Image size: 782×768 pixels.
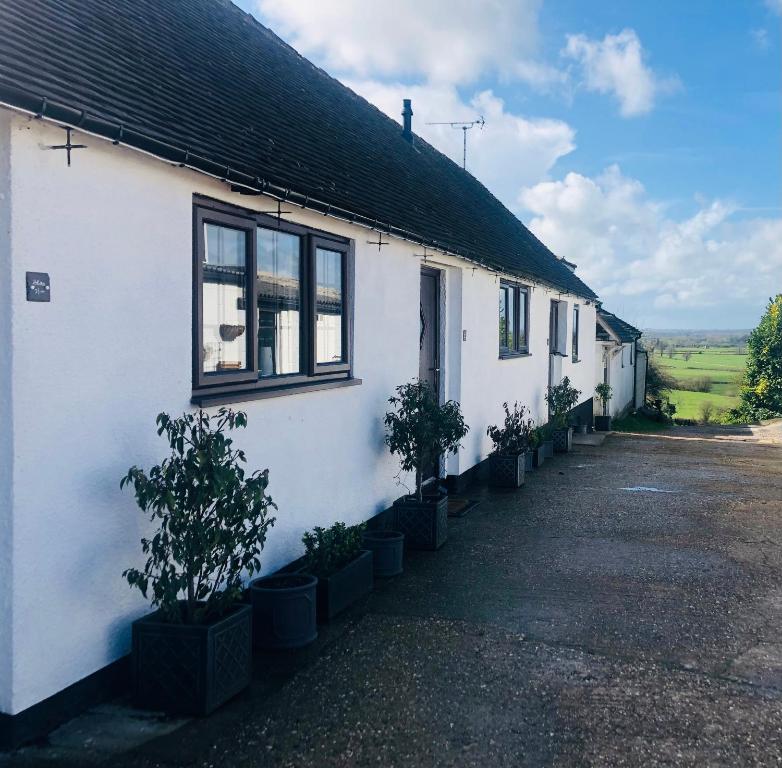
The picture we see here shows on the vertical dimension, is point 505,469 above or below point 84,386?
below

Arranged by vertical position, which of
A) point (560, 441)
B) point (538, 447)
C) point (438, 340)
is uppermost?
point (438, 340)

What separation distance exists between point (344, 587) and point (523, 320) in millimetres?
9758

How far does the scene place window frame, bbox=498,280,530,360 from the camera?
1347 cm

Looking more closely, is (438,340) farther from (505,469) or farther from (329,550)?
(329,550)

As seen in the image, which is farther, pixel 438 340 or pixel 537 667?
pixel 438 340

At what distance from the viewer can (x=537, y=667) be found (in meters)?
5.07

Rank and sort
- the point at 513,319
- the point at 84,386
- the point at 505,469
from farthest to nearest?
the point at 513,319, the point at 505,469, the point at 84,386

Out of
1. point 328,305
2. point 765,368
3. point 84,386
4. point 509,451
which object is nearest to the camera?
point 84,386

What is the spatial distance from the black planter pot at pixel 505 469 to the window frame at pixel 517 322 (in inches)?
86.1

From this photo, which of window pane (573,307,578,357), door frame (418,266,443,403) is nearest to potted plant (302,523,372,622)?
door frame (418,266,443,403)

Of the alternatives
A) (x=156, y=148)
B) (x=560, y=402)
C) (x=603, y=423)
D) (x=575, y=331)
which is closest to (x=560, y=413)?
(x=560, y=402)

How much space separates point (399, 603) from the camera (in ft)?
20.7

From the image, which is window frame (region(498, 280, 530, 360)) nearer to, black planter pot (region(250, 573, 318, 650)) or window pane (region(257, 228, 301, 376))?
window pane (region(257, 228, 301, 376))

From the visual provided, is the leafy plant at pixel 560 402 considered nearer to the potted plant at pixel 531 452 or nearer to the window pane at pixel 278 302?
the potted plant at pixel 531 452
